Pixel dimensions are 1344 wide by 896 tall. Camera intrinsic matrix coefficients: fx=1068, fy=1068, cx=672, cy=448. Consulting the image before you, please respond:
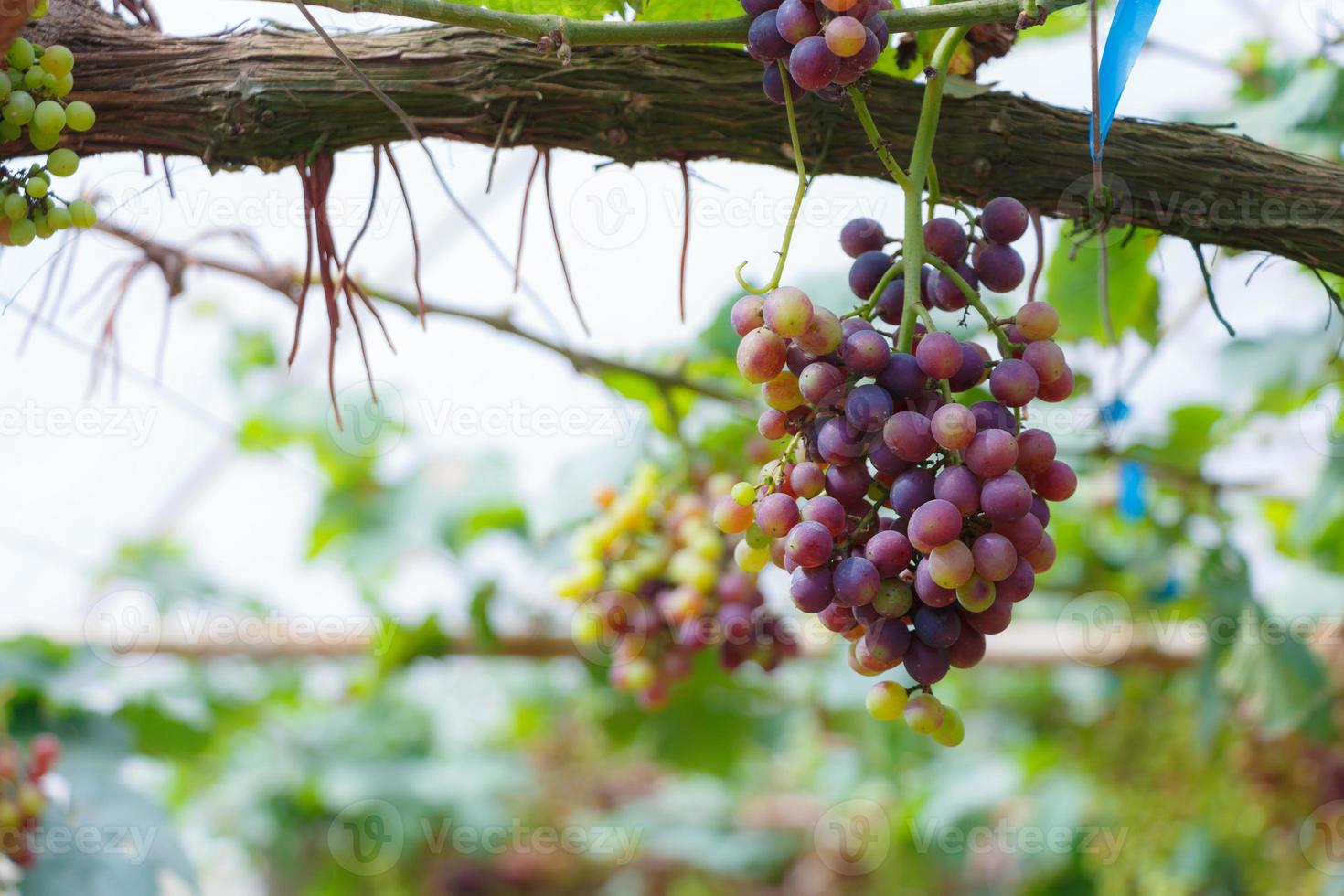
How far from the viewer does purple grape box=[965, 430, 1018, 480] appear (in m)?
0.52

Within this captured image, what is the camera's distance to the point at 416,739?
8.23ft

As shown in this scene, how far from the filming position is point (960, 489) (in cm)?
52

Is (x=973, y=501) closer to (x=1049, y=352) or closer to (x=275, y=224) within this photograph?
(x=1049, y=352)

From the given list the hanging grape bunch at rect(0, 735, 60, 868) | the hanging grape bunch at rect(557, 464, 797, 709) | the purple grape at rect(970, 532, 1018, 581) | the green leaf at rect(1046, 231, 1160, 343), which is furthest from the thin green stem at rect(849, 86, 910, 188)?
the hanging grape bunch at rect(0, 735, 60, 868)

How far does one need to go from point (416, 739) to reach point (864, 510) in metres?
2.15

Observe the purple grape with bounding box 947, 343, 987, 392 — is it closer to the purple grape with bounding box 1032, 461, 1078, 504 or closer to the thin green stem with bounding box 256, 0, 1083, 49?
the purple grape with bounding box 1032, 461, 1078, 504

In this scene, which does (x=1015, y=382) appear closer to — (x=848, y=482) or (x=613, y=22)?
(x=848, y=482)

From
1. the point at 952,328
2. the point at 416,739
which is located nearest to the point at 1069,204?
the point at 952,328

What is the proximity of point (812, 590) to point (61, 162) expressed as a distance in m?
0.54

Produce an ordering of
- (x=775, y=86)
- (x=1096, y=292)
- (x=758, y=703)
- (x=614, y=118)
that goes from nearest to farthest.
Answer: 1. (x=775, y=86)
2. (x=614, y=118)
3. (x=1096, y=292)
4. (x=758, y=703)

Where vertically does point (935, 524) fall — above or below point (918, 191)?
below

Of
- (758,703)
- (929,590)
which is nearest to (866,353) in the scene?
(929,590)

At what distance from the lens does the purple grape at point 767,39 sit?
587mm

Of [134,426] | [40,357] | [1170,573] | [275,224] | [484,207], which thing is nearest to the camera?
[275,224]
